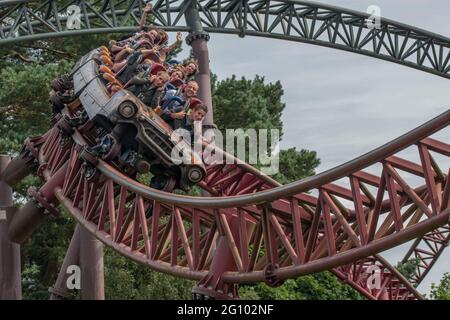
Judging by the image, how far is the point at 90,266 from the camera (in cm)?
1077

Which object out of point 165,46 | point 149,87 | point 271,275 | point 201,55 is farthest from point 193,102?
point 201,55

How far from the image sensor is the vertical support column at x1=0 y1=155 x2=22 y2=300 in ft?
38.5

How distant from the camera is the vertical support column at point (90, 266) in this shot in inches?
422

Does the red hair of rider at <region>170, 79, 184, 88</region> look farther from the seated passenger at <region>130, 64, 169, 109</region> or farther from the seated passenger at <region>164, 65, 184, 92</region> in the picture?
the seated passenger at <region>130, 64, 169, 109</region>

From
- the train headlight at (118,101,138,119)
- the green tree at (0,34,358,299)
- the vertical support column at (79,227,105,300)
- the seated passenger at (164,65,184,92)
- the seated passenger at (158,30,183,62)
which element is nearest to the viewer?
the train headlight at (118,101,138,119)

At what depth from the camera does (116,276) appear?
646 inches

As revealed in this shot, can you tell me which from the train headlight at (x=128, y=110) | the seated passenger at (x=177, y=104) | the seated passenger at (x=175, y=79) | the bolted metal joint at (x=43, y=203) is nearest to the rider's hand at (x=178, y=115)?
the seated passenger at (x=177, y=104)

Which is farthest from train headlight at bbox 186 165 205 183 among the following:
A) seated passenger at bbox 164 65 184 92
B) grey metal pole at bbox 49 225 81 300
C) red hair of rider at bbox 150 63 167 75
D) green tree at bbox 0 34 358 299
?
green tree at bbox 0 34 358 299

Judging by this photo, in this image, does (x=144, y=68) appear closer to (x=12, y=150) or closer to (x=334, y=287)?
(x=12, y=150)

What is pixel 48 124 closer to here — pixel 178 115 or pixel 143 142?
pixel 178 115

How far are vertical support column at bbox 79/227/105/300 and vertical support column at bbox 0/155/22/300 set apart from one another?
1245mm

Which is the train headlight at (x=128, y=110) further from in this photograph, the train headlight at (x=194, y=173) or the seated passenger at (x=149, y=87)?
the train headlight at (x=194, y=173)

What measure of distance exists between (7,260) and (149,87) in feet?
10.3
